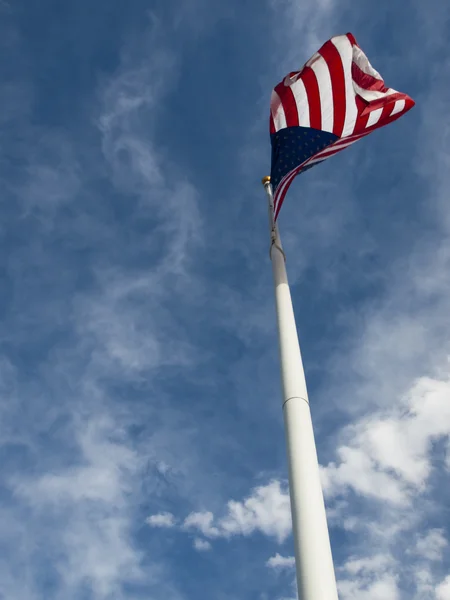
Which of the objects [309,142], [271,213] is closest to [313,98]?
[309,142]

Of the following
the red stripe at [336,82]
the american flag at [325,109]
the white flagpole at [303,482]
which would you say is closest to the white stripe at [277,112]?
the american flag at [325,109]

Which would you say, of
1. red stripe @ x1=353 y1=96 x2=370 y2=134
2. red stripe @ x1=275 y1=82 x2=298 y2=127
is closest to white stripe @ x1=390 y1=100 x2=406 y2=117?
red stripe @ x1=353 y1=96 x2=370 y2=134

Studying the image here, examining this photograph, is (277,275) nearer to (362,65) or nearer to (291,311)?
(291,311)

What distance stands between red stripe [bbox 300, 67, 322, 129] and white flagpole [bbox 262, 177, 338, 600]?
7.58 meters

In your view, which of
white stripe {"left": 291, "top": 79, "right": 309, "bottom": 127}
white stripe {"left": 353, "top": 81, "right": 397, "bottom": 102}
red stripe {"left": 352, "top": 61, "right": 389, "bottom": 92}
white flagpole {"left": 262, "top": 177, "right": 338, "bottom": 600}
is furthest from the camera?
red stripe {"left": 352, "top": 61, "right": 389, "bottom": 92}

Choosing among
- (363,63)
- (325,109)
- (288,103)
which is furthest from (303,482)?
(363,63)

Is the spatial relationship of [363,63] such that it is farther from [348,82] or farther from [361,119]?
[361,119]

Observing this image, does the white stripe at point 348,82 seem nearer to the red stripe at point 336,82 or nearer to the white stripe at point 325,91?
the red stripe at point 336,82

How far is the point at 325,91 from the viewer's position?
19984 mm

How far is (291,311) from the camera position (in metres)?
15.4

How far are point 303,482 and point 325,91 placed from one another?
46.5 ft

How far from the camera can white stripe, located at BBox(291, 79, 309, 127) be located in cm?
1969

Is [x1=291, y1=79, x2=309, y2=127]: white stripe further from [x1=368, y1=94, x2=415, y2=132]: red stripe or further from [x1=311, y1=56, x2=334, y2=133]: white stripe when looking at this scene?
[x1=368, y1=94, x2=415, y2=132]: red stripe

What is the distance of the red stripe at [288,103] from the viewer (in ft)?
65.4
